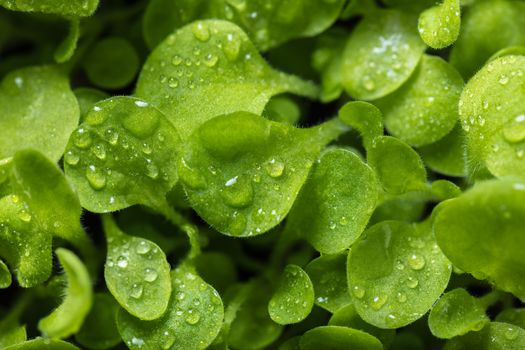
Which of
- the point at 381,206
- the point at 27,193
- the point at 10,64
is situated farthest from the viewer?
the point at 10,64

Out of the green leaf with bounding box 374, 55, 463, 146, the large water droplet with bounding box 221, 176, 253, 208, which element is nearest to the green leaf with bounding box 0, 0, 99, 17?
the large water droplet with bounding box 221, 176, 253, 208

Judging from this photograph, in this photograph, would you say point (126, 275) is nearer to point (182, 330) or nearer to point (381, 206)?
point (182, 330)

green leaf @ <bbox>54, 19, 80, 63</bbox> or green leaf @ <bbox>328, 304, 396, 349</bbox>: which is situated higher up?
green leaf @ <bbox>54, 19, 80, 63</bbox>

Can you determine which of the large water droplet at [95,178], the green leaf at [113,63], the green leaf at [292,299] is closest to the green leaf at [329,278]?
the green leaf at [292,299]

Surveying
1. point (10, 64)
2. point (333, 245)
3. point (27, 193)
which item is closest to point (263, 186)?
point (333, 245)

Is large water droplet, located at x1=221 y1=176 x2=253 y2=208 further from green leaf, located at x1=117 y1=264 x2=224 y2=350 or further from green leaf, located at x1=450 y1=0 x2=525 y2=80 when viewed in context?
green leaf, located at x1=450 y1=0 x2=525 y2=80
